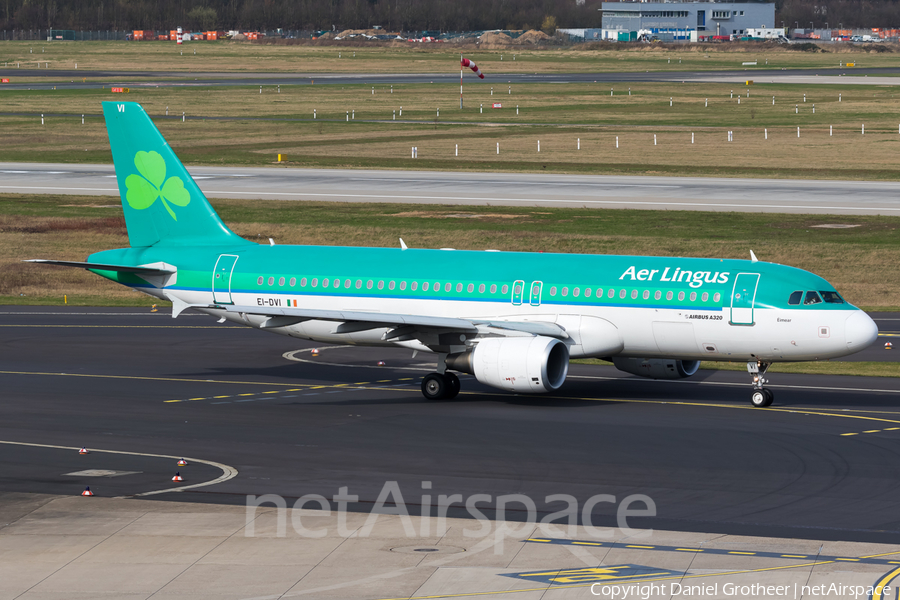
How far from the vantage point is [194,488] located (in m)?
29.2

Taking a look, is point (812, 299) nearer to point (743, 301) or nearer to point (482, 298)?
point (743, 301)

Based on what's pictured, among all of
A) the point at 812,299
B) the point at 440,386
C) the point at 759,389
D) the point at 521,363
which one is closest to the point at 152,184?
the point at 440,386

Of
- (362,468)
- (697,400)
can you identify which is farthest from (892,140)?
(362,468)

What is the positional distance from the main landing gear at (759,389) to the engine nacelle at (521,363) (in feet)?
19.3

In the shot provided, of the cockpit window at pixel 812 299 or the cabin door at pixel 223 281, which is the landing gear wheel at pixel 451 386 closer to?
the cabin door at pixel 223 281

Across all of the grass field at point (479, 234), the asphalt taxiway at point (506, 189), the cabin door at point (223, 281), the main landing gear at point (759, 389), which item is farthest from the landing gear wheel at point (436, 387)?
the asphalt taxiway at point (506, 189)

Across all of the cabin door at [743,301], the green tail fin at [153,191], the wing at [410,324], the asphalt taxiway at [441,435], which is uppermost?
the green tail fin at [153,191]

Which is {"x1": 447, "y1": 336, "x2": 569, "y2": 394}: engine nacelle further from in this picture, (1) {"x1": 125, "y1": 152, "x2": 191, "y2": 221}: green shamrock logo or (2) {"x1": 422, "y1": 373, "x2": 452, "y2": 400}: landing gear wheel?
(1) {"x1": 125, "y1": 152, "x2": 191, "y2": 221}: green shamrock logo

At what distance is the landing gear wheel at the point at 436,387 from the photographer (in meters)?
40.4

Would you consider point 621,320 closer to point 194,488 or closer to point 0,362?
point 194,488

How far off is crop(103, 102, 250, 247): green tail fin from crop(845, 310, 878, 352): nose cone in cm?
2087

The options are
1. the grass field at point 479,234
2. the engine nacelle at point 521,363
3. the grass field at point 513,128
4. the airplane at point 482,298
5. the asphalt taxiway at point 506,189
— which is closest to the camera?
the engine nacelle at point 521,363

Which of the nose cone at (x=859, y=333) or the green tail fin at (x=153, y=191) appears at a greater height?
the green tail fin at (x=153, y=191)

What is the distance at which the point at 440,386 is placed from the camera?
133 ft
